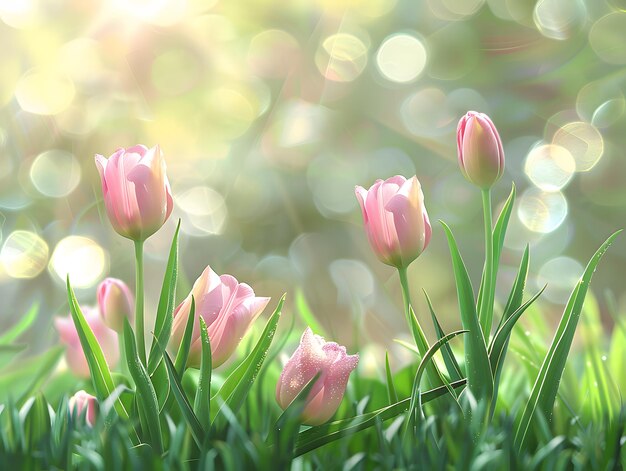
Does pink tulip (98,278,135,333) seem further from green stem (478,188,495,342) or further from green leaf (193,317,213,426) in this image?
green stem (478,188,495,342)

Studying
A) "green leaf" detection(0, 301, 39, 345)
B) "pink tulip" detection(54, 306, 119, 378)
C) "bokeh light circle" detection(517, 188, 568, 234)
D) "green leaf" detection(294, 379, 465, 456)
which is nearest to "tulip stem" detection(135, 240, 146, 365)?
"green leaf" detection(294, 379, 465, 456)

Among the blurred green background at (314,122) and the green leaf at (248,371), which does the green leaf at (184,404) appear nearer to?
the green leaf at (248,371)

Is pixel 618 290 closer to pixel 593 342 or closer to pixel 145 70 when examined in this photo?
pixel 593 342

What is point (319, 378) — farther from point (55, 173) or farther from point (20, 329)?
point (55, 173)

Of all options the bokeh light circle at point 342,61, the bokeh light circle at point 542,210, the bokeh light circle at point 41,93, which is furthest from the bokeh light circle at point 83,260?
the bokeh light circle at point 542,210

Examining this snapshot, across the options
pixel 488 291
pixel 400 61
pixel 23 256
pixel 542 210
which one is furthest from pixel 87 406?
pixel 400 61

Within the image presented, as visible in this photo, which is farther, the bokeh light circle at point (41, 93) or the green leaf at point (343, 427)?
the bokeh light circle at point (41, 93)
